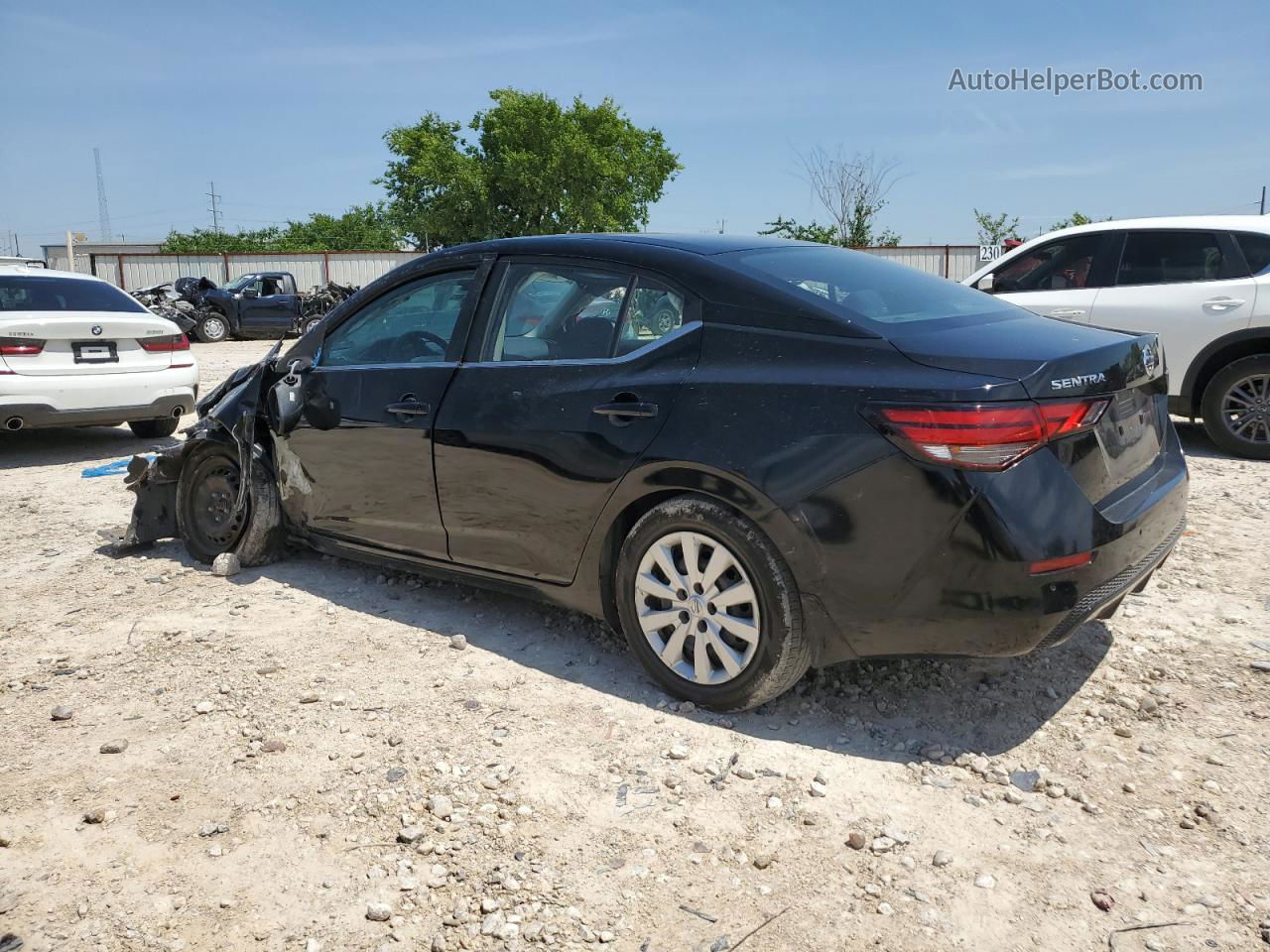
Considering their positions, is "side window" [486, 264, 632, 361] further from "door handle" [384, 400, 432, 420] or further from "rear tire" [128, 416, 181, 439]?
"rear tire" [128, 416, 181, 439]

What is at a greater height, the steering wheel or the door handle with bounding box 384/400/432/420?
the steering wheel

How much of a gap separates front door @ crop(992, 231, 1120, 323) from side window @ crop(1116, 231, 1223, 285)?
0.14 metres

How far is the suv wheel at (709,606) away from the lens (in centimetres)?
323

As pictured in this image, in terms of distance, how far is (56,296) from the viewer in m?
8.73

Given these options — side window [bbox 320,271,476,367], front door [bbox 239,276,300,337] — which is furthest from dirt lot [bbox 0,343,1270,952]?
front door [bbox 239,276,300,337]

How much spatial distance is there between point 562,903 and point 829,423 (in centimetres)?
154

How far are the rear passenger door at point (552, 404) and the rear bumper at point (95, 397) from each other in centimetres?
538

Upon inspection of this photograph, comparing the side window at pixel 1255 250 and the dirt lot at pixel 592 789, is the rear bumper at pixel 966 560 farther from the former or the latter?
the side window at pixel 1255 250

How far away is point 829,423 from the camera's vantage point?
122 inches

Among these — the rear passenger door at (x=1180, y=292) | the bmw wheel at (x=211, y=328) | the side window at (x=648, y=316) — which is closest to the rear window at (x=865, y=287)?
the side window at (x=648, y=316)

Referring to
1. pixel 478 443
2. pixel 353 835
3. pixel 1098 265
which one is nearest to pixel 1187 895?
pixel 353 835

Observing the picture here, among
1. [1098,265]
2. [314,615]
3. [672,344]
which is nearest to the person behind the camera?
[672,344]

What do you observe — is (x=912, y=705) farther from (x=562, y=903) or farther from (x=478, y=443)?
(x=478, y=443)

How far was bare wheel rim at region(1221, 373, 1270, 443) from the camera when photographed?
23.8 feet
